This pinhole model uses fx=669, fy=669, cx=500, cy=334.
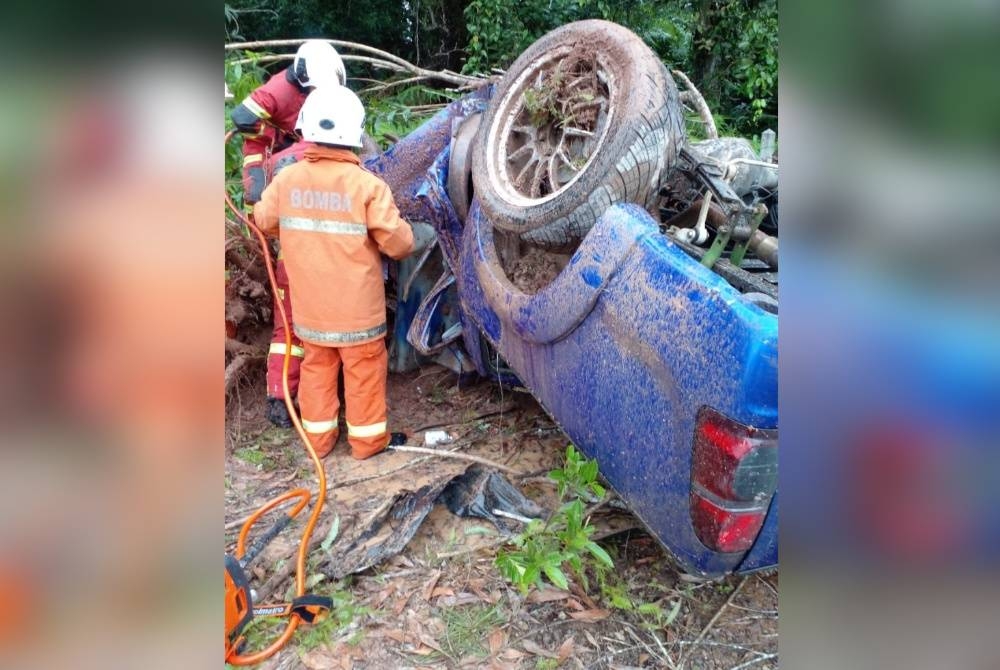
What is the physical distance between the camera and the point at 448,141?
332 cm

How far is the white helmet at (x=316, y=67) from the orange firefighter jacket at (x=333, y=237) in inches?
36.0

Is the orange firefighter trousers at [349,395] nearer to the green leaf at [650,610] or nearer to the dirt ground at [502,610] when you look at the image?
the dirt ground at [502,610]

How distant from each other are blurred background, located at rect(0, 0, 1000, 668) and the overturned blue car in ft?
3.10

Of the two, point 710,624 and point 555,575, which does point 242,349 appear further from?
point 710,624

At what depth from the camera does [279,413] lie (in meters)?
3.67

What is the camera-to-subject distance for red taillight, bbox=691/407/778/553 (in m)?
1.43

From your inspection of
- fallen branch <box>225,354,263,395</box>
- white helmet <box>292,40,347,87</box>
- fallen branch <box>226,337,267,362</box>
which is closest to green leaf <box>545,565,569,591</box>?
fallen branch <box>225,354,263,395</box>
